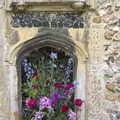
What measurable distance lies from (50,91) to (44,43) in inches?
20.6

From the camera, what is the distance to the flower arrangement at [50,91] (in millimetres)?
5273

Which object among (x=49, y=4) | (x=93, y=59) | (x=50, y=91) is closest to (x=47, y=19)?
(x=49, y=4)

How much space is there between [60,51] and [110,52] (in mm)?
560

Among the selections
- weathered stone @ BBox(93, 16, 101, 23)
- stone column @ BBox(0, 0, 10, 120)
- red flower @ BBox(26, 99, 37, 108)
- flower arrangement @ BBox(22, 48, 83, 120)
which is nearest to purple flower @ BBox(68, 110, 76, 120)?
flower arrangement @ BBox(22, 48, 83, 120)

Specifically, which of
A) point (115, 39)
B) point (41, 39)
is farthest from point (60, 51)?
point (115, 39)

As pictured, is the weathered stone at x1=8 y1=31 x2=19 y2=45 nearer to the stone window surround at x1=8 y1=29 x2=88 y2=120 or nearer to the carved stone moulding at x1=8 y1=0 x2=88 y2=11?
the stone window surround at x1=8 y1=29 x2=88 y2=120

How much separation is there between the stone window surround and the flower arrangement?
10cm

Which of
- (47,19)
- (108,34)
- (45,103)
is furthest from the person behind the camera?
(47,19)

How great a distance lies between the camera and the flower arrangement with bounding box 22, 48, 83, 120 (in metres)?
5.27

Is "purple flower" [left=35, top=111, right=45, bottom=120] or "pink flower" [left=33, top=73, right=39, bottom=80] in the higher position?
"pink flower" [left=33, top=73, right=39, bottom=80]

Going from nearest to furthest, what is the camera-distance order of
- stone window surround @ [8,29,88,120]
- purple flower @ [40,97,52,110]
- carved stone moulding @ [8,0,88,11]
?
purple flower @ [40,97,52,110], carved stone moulding @ [8,0,88,11], stone window surround @ [8,29,88,120]

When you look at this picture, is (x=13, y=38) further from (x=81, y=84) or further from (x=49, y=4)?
(x=81, y=84)

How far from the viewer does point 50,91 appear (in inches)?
216

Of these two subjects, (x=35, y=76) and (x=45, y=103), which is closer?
(x=45, y=103)
